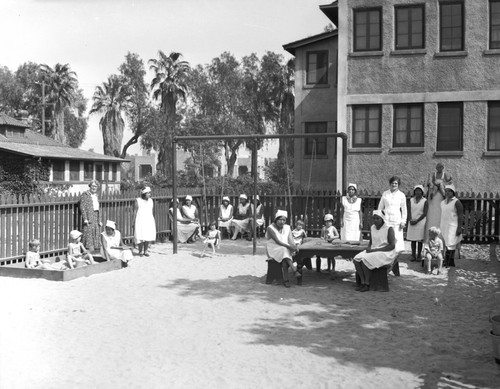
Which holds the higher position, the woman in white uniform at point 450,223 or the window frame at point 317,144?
the window frame at point 317,144

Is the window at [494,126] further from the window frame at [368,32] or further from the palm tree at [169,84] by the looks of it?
the palm tree at [169,84]

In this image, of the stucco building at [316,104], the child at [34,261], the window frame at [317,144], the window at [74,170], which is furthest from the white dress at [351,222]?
the window at [74,170]

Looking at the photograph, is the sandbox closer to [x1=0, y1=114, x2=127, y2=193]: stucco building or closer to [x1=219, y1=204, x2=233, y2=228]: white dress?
[x1=219, y1=204, x2=233, y2=228]: white dress

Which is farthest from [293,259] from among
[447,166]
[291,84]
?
[291,84]

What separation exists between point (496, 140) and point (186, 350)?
17117 mm

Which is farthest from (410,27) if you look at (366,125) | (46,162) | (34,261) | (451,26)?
(46,162)

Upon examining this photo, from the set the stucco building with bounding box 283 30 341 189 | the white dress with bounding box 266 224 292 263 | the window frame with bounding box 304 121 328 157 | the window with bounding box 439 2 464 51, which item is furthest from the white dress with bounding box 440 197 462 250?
the window frame with bounding box 304 121 328 157

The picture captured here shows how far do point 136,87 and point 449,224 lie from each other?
5135 cm

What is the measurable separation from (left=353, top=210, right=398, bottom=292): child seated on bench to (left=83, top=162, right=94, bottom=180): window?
41224mm

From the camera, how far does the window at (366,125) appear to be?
22.2 metres

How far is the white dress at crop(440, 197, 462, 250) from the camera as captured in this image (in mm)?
13633

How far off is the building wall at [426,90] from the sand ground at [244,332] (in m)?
9.13

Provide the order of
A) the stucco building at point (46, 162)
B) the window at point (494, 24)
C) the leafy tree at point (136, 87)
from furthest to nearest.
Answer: the leafy tree at point (136, 87)
the stucco building at point (46, 162)
the window at point (494, 24)

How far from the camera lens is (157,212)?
18.8 meters
